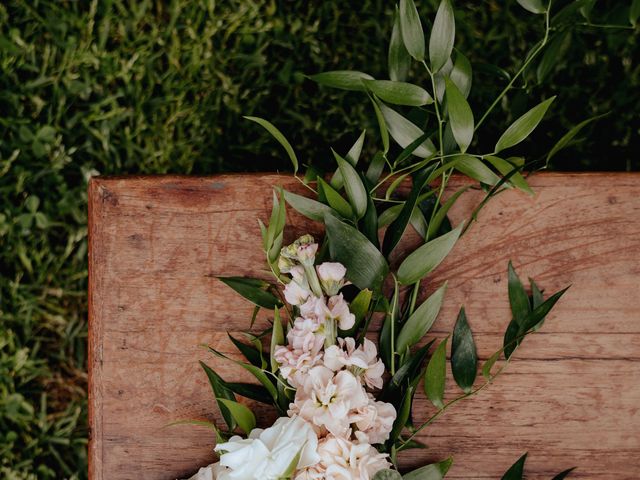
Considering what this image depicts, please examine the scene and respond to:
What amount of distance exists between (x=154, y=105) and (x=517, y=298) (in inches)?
34.1

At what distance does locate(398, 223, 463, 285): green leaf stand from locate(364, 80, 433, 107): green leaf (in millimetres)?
207

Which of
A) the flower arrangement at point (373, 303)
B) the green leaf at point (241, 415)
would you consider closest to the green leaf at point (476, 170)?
the flower arrangement at point (373, 303)

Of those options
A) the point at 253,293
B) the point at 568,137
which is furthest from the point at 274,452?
the point at 568,137

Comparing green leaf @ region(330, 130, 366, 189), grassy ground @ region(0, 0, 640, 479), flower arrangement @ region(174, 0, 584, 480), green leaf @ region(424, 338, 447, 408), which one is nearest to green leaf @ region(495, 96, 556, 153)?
flower arrangement @ region(174, 0, 584, 480)

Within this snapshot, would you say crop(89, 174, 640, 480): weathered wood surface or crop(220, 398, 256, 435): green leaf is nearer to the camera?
crop(220, 398, 256, 435): green leaf

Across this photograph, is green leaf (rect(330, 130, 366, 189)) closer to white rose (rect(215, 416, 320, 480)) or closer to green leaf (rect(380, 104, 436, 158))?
green leaf (rect(380, 104, 436, 158))

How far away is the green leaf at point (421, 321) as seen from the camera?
3.03ft

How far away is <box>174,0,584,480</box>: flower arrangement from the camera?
0.81 m

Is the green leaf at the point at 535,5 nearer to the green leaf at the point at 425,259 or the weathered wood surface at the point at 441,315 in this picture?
the weathered wood surface at the point at 441,315

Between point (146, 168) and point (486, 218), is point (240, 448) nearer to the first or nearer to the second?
point (486, 218)

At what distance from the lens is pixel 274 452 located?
0.77 meters

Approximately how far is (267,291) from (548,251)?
0.47m

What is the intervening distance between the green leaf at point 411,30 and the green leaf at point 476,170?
17cm

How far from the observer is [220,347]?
998 mm
